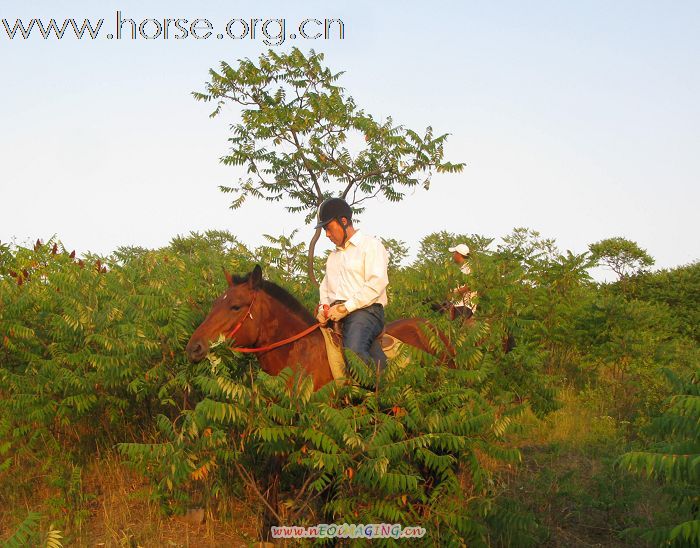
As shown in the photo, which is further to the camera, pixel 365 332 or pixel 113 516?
pixel 113 516

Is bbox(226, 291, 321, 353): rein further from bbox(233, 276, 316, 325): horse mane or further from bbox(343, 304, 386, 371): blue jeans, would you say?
bbox(343, 304, 386, 371): blue jeans

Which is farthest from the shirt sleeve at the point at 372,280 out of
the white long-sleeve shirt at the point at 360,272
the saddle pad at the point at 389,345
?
the saddle pad at the point at 389,345

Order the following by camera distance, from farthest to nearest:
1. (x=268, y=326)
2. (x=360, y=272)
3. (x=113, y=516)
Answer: (x=113, y=516) → (x=360, y=272) → (x=268, y=326)

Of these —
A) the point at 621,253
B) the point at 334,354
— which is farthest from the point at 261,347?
the point at 621,253

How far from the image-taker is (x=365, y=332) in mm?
6098

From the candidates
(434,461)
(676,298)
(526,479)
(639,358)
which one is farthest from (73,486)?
(676,298)

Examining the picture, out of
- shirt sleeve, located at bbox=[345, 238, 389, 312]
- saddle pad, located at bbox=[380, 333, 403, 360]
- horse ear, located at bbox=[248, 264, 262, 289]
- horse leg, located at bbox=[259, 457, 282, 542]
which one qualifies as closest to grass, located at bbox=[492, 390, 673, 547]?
saddle pad, located at bbox=[380, 333, 403, 360]

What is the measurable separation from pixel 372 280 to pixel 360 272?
0.57 feet

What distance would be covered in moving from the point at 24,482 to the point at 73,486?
971 mm

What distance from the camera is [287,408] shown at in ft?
16.1

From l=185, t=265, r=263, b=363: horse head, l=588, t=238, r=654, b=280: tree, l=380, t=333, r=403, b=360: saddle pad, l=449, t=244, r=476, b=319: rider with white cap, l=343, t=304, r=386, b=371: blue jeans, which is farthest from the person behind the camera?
l=588, t=238, r=654, b=280: tree

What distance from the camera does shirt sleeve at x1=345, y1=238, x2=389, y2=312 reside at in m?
6.15

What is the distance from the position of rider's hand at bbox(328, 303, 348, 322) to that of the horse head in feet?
2.35

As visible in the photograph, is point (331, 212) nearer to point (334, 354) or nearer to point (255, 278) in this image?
point (255, 278)
